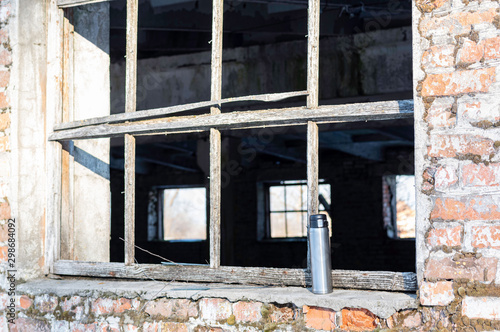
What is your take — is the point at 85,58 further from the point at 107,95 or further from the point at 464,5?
the point at 464,5

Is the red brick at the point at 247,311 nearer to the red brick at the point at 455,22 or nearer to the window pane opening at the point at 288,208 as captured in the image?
the red brick at the point at 455,22

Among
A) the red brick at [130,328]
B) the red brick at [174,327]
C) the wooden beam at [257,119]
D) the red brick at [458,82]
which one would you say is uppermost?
the red brick at [458,82]

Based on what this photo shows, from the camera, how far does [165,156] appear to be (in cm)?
1095

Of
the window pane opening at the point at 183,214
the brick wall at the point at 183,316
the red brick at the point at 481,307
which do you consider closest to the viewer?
the red brick at the point at 481,307

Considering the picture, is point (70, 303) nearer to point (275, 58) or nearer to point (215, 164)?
point (215, 164)

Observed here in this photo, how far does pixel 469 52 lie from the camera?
1.86 meters

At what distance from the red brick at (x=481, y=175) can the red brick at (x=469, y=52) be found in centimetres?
35

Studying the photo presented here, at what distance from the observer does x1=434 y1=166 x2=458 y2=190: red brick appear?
1850mm

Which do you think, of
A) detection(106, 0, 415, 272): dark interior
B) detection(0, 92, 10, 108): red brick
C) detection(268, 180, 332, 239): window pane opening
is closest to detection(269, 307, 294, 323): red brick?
detection(0, 92, 10, 108): red brick

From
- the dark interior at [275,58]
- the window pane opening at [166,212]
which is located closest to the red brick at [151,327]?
the dark interior at [275,58]

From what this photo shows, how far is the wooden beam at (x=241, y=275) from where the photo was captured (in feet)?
6.63

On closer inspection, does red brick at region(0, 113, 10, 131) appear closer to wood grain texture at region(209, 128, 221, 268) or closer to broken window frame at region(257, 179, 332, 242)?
wood grain texture at region(209, 128, 221, 268)

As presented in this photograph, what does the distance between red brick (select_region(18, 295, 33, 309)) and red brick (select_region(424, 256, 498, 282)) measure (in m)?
1.82

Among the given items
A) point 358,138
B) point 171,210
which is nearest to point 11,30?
point 358,138
